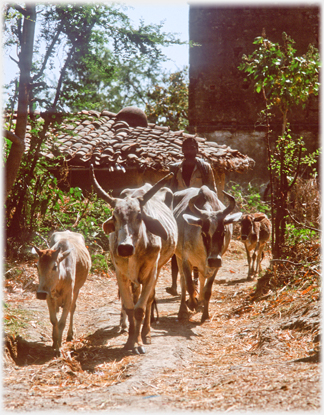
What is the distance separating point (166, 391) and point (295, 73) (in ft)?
18.7

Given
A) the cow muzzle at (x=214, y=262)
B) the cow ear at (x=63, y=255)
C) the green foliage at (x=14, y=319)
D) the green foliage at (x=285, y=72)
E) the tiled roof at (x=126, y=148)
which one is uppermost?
Result: the green foliage at (x=285, y=72)

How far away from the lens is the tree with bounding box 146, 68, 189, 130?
26828 millimetres

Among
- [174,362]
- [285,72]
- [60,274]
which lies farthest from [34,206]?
[174,362]

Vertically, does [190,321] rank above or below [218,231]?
below

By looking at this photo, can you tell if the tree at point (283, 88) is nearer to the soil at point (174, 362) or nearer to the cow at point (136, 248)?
the soil at point (174, 362)

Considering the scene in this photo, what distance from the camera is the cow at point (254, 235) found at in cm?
1031

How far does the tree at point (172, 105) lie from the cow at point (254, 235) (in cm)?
1651

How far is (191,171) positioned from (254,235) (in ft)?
9.47

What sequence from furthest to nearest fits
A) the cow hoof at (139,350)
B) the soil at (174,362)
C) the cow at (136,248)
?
the cow hoof at (139,350)
the cow at (136,248)
the soil at (174,362)

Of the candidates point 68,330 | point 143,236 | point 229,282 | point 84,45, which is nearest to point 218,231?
point 143,236

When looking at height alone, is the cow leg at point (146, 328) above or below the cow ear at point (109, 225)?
below

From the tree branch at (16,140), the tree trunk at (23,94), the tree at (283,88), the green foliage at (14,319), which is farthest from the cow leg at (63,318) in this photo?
the tree at (283,88)

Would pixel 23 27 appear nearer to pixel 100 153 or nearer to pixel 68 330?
pixel 68 330

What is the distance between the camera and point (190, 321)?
684 centimetres
